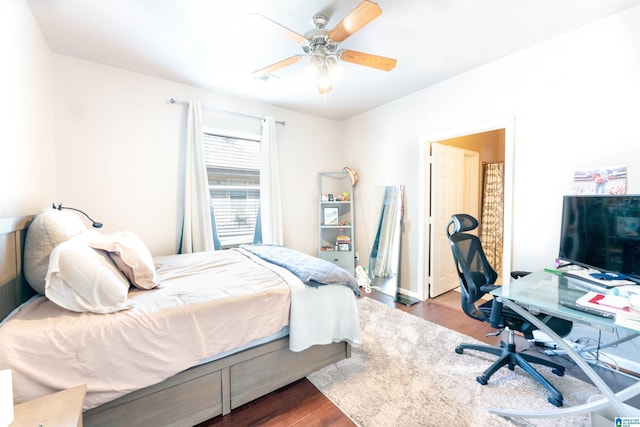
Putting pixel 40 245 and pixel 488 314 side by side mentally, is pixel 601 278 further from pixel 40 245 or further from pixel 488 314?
pixel 40 245

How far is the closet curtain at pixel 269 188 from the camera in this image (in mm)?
3562

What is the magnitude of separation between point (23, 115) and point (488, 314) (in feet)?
11.5

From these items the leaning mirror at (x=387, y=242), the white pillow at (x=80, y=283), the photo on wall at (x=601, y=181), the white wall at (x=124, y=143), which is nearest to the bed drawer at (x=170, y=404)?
the white pillow at (x=80, y=283)

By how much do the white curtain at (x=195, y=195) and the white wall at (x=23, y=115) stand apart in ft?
3.66

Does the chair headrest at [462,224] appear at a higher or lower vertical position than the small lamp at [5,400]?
higher

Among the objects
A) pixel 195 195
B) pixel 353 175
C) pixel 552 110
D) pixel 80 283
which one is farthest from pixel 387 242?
pixel 80 283

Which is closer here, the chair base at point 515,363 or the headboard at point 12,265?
the headboard at point 12,265

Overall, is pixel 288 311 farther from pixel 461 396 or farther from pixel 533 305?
pixel 533 305

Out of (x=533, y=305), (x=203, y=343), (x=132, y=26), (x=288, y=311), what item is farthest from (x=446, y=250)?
(x=132, y=26)

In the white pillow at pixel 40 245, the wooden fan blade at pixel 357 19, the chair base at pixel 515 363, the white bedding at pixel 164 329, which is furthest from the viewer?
the chair base at pixel 515 363

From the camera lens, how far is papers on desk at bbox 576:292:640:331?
1170mm

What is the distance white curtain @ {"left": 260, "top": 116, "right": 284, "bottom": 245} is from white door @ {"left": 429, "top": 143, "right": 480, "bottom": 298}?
2060mm

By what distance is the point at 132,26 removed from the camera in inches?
80.4

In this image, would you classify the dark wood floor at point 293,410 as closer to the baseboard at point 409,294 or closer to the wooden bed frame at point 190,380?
the wooden bed frame at point 190,380
